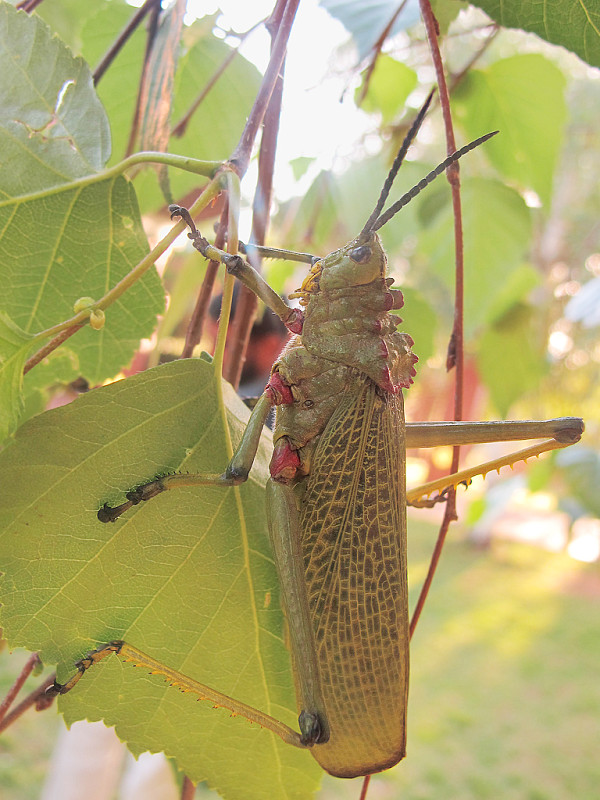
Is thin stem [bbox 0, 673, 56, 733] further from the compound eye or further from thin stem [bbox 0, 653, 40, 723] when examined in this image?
the compound eye

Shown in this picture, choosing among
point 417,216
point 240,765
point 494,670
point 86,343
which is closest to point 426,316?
point 417,216

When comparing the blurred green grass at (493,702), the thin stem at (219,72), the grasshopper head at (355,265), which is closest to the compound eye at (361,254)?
the grasshopper head at (355,265)

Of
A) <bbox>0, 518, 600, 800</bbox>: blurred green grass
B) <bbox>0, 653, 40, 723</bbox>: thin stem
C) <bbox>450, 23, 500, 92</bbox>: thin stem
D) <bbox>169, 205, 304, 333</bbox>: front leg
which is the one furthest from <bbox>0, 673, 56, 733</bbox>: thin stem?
<bbox>0, 518, 600, 800</bbox>: blurred green grass

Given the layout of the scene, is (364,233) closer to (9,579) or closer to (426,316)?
(9,579)

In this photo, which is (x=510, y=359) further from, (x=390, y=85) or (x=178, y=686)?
(x=178, y=686)

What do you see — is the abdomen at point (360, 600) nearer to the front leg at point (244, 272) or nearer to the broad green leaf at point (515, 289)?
the front leg at point (244, 272)

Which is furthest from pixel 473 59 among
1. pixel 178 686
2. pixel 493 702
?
pixel 493 702

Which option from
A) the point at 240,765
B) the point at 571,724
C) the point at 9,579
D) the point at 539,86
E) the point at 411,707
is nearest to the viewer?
the point at 9,579
